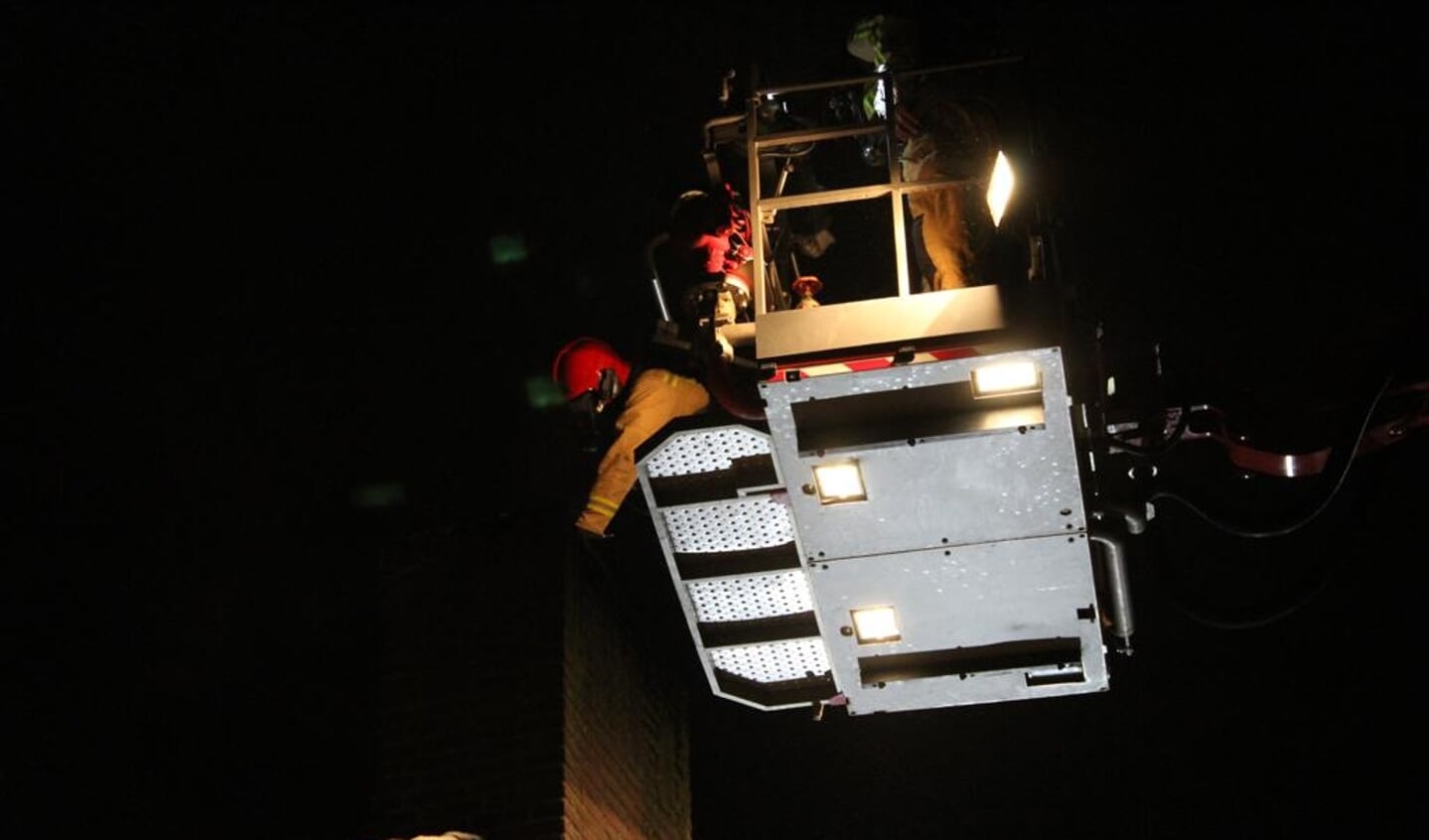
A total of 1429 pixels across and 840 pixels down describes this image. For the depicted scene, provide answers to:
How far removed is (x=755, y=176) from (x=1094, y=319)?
1604 mm

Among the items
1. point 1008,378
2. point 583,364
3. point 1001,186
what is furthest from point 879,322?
point 583,364

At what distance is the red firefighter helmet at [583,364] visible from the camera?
6.26 m

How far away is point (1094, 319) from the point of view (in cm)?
511

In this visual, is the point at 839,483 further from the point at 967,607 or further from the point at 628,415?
the point at 628,415

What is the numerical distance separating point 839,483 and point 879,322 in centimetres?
62

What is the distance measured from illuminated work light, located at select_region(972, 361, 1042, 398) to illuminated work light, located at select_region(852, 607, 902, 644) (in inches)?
49.1

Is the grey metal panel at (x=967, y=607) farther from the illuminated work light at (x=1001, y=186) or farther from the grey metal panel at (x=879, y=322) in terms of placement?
the illuminated work light at (x=1001, y=186)

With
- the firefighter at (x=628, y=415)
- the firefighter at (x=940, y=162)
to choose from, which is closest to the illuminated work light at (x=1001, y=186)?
the firefighter at (x=940, y=162)

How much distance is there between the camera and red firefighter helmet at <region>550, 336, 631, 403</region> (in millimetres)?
6262

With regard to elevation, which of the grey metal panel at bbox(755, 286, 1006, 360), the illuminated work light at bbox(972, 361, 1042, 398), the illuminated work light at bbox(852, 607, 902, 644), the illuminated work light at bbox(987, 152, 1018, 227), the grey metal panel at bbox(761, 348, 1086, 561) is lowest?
the illuminated work light at bbox(852, 607, 902, 644)

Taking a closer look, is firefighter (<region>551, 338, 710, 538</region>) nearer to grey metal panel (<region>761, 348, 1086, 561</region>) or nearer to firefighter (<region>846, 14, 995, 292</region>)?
grey metal panel (<region>761, 348, 1086, 561</region>)

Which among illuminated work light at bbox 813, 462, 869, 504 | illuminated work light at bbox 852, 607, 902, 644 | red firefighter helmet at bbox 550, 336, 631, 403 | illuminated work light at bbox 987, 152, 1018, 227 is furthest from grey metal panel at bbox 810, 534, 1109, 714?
red firefighter helmet at bbox 550, 336, 631, 403

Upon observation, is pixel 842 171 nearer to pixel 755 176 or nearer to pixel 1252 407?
pixel 755 176

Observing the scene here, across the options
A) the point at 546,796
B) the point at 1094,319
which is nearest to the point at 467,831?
the point at 546,796
